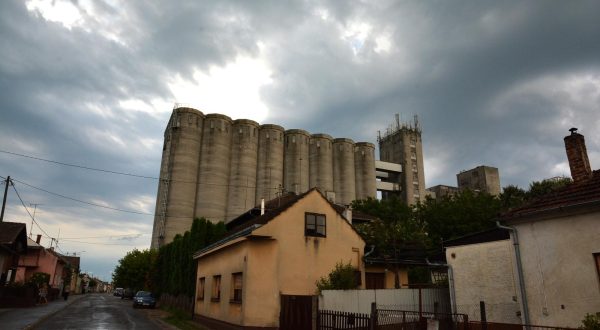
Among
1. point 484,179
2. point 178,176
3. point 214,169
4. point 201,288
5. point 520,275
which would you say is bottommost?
point 201,288

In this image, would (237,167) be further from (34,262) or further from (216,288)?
(216,288)

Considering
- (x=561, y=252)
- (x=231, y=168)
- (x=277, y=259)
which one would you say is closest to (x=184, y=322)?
(x=277, y=259)

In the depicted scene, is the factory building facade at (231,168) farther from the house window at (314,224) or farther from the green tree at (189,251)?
the house window at (314,224)

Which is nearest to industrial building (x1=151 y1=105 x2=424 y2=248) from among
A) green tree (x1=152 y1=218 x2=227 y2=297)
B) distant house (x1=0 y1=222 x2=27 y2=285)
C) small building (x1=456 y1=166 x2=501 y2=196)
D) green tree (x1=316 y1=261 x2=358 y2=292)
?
green tree (x1=152 y1=218 x2=227 y2=297)

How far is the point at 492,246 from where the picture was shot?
1616 centimetres

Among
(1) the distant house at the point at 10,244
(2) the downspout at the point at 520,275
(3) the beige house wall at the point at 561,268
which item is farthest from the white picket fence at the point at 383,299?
(1) the distant house at the point at 10,244

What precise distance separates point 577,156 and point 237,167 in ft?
191

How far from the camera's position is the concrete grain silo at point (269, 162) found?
6905cm

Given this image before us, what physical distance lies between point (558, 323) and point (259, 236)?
1064cm

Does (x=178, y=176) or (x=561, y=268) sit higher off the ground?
(x=178, y=176)

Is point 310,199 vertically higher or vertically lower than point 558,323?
higher

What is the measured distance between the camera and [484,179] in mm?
98125

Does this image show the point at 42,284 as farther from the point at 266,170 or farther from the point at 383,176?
the point at 383,176

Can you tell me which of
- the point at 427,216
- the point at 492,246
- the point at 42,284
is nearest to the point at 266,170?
the point at 427,216
